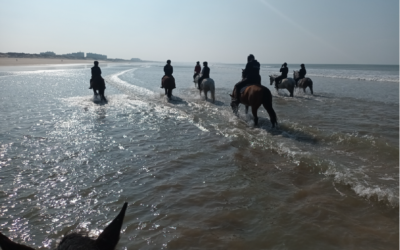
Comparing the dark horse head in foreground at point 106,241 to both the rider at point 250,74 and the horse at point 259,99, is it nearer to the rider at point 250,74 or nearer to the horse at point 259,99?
the horse at point 259,99

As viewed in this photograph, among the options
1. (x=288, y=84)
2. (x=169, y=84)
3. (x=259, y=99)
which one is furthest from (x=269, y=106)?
(x=288, y=84)

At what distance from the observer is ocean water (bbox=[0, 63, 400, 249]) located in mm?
3328

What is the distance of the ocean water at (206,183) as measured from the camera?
3.33 meters

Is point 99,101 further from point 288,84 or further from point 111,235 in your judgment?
point 111,235

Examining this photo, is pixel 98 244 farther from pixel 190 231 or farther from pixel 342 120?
pixel 342 120

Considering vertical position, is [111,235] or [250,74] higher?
[250,74]

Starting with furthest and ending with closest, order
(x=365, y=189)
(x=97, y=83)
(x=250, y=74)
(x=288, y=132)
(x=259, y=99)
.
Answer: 1. (x=97, y=83)
2. (x=250, y=74)
3. (x=259, y=99)
4. (x=288, y=132)
5. (x=365, y=189)

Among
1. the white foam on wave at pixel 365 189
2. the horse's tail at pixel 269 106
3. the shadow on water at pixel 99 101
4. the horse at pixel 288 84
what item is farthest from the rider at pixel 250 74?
the horse at pixel 288 84

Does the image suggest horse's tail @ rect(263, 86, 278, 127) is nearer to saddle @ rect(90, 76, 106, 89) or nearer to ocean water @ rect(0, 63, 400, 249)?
ocean water @ rect(0, 63, 400, 249)

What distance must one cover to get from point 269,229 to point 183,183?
5.90ft

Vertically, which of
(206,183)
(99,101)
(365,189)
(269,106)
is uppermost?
(269,106)

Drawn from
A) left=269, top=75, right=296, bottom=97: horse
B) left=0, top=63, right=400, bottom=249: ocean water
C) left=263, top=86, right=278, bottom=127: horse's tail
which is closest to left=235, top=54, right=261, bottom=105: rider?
left=263, top=86, right=278, bottom=127: horse's tail

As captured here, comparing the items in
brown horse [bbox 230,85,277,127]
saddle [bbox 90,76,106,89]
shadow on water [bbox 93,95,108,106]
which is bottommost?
shadow on water [bbox 93,95,108,106]

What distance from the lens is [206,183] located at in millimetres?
4738
